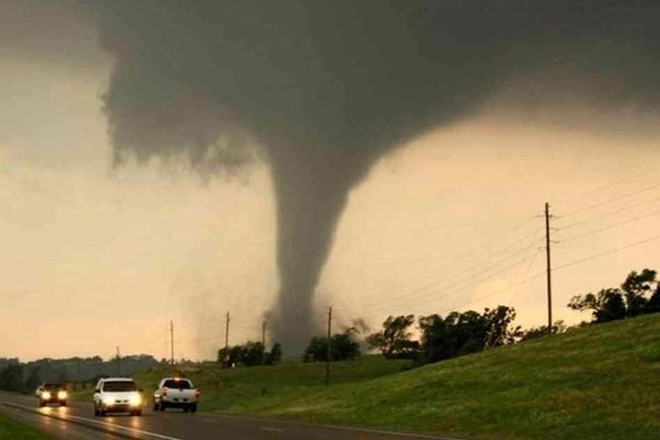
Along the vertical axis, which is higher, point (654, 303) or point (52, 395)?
point (654, 303)

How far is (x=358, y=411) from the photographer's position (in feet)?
201

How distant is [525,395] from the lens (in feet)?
175

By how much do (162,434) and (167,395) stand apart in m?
34.3

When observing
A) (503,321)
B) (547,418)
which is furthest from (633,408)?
(503,321)

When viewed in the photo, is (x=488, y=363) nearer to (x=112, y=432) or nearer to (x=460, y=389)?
(x=460, y=389)

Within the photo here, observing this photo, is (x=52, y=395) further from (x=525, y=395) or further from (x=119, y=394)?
(x=525, y=395)

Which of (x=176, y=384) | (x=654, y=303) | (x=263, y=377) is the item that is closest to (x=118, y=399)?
(x=176, y=384)

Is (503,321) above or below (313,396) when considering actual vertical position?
above

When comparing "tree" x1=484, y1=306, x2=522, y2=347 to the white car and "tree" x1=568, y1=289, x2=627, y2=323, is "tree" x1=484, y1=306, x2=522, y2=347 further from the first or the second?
the white car

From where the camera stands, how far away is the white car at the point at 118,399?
59.2 meters

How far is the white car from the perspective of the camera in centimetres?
5916

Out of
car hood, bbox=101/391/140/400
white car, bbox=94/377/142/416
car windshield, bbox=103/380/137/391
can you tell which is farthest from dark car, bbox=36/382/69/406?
car hood, bbox=101/391/140/400

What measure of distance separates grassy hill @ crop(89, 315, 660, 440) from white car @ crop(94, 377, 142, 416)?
939 centimetres

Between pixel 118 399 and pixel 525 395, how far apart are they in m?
23.0
